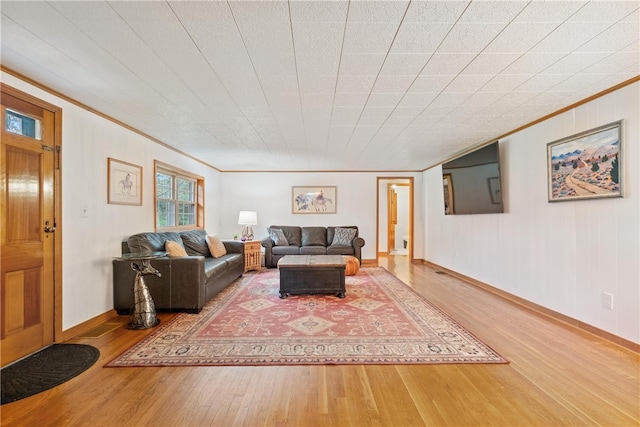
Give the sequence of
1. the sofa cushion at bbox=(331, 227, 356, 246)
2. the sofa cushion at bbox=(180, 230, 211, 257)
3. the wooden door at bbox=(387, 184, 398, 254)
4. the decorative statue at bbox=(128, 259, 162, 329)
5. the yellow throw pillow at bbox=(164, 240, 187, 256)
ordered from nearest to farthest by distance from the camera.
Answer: the decorative statue at bbox=(128, 259, 162, 329) → the yellow throw pillow at bbox=(164, 240, 187, 256) → the sofa cushion at bbox=(180, 230, 211, 257) → the sofa cushion at bbox=(331, 227, 356, 246) → the wooden door at bbox=(387, 184, 398, 254)

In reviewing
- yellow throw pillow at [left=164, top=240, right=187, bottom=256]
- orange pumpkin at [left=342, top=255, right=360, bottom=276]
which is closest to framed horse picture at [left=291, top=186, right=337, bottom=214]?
orange pumpkin at [left=342, top=255, right=360, bottom=276]

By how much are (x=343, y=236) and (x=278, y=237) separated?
145 cm

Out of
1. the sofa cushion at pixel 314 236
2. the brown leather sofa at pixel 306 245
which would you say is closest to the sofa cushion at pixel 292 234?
the brown leather sofa at pixel 306 245

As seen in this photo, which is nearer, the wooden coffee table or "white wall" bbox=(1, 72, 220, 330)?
"white wall" bbox=(1, 72, 220, 330)

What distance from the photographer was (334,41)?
6.00 feet

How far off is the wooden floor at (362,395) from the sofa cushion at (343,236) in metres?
4.05

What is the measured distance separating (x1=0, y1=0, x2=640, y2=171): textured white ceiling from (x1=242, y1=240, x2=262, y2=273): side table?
257cm

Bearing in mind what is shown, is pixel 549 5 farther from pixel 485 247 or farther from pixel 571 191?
pixel 485 247

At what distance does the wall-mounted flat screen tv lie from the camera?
392 centimetres

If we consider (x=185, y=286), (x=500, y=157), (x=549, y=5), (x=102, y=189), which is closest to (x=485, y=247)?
(x=500, y=157)

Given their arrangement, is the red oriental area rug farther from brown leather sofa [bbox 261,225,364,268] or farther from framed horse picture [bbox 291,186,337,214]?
framed horse picture [bbox 291,186,337,214]

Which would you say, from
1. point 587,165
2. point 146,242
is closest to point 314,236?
point 146,242

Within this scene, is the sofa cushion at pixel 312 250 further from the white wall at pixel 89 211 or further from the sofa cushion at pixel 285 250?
the white wall at pixel 89 211

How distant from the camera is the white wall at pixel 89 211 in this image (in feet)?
8.77
